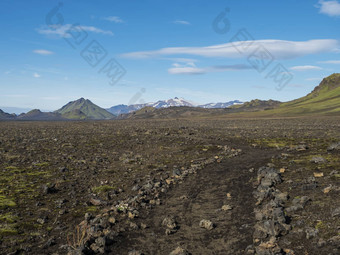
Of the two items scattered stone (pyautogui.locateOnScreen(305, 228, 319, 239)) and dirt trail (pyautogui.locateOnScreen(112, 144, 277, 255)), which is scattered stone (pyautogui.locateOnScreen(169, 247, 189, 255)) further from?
scattered stone (pyautogui.locateOnScreen(305, 228, 319, 239))

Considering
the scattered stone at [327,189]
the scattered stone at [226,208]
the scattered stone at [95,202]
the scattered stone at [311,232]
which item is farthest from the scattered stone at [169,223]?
the scattered stone at [327,189]

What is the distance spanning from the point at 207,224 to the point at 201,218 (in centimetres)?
131

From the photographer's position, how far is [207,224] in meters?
13.8

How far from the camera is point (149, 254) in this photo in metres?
11.6

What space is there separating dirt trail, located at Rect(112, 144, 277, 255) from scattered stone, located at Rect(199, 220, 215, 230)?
0.17 m

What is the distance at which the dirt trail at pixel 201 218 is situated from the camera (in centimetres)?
1221

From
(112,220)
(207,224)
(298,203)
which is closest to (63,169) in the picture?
(112,220)

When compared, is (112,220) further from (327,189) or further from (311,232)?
(327,189)

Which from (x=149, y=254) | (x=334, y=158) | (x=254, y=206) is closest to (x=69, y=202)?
(x=149, y=254)

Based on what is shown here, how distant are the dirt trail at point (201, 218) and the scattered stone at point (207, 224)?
174 mm

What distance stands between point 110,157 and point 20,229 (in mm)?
19786

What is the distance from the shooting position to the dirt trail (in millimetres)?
12211

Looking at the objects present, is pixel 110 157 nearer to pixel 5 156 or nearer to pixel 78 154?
pixel 78 154

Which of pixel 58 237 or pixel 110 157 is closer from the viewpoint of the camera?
pixel 58 237
